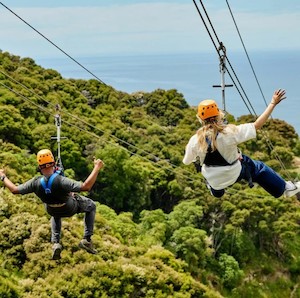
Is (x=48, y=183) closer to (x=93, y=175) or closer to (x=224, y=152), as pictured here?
(x=93, y=175)

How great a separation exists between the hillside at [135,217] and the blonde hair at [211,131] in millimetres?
4793

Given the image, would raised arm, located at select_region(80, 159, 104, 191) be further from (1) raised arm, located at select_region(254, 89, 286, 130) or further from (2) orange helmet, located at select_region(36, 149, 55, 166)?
(1) raised arm, located at select_region(254, 89, 286, 130)

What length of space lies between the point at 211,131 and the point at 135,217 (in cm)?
2645

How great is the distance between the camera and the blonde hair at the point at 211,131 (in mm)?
5418

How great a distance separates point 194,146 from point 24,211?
12.2 metres

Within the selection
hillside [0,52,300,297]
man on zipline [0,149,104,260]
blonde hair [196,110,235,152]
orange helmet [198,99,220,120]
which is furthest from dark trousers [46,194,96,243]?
hillside [0,52,300,297]

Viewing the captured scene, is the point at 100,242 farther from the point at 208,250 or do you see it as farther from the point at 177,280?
the point at 208,250

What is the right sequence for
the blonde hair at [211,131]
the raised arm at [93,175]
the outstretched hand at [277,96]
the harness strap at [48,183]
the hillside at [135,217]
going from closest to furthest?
the outstretched hand at [277,96] < the blonde hair at [211,131] < the raised arm at [93,175] < the harness strap at [48,183] < the hillside at [135,217]

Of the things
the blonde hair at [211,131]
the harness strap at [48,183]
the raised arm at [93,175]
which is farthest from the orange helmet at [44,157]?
the blonde hair at [211,131]

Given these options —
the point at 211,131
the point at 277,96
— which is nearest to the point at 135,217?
the point at 211,131

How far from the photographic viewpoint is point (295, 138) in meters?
50.3

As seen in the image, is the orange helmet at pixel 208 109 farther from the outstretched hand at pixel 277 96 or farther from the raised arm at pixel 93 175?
the raised arm at pixel 93 175

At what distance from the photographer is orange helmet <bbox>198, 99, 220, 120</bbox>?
536 centimetres

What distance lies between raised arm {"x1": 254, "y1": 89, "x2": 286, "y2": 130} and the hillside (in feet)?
17.1
